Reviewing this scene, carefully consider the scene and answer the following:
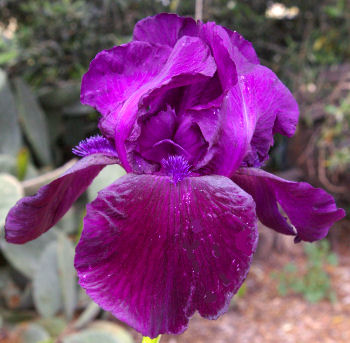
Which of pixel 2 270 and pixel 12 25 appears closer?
pixel 2 270

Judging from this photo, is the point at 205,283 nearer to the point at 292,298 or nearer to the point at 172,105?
the point at 172,105

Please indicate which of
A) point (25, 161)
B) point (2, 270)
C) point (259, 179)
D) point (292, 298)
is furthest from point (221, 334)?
point (259, 179)

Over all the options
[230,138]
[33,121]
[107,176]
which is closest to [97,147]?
[230,138]

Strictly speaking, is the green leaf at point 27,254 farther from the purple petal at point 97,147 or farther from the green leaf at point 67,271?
the purple petal at point 97,147

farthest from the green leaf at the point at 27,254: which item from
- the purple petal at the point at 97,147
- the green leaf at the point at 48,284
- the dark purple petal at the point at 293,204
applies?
the dark purple petal at the point at 293,204

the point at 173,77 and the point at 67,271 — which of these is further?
the point at 67,271

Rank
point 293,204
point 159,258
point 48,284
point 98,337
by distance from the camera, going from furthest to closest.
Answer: point 48,284
point 98,337
point 293,204
point 159,258

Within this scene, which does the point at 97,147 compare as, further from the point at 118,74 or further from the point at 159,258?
the point at 159,258
